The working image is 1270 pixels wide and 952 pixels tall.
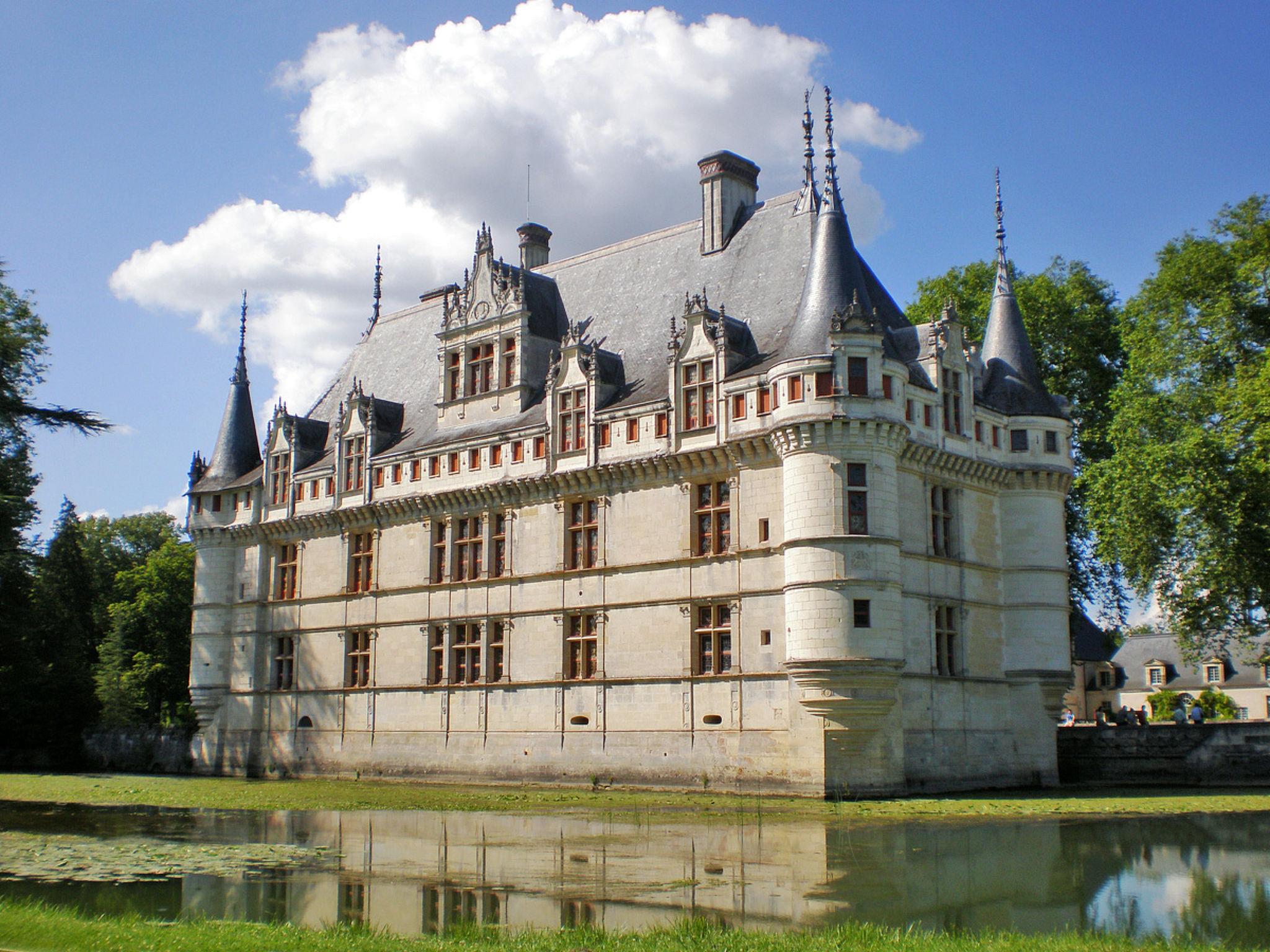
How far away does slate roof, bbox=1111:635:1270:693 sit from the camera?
6188 cm

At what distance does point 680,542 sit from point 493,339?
9.77 m

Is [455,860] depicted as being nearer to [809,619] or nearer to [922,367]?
[809,619]

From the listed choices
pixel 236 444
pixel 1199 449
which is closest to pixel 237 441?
pixel 236 444

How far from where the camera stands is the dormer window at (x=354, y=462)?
38.4m

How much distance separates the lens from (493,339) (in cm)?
3606

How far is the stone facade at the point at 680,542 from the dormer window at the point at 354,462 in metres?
0.11

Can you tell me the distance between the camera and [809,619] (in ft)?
86.3

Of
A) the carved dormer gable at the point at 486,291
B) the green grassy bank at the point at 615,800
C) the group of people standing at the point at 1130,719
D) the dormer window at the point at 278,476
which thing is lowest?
the green grassy bank at the point at 615,800

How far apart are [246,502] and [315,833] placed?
24251 mm

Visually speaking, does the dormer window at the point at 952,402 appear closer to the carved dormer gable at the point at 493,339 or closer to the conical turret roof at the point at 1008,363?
the conical turret roof at the point at 1008,363

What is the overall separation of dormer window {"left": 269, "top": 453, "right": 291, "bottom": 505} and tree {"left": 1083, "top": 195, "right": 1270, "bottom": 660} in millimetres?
24390

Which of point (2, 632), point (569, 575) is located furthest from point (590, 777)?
point (2, 632)

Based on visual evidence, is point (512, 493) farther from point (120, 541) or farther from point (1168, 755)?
point (120, 541)

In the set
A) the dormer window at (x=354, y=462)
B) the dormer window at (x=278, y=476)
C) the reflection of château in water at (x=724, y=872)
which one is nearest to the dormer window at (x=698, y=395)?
the reflection of château in water at (x=724, y=872)
